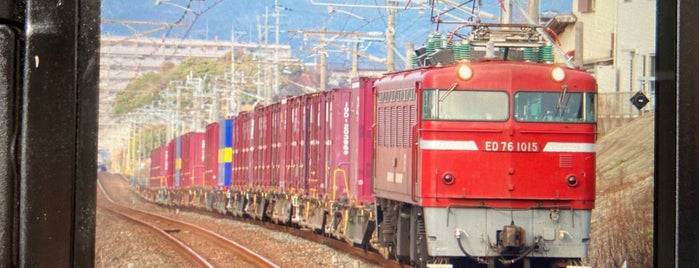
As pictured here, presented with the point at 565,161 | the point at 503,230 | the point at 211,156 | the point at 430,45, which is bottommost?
the point at 503,230

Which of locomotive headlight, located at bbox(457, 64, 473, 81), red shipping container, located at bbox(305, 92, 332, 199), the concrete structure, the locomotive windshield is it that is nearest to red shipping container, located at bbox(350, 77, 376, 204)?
red shipping container, located at bbox(305, 92, 332, 199)

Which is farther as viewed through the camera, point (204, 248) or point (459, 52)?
point (204, 248)

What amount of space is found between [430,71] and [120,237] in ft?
18.4

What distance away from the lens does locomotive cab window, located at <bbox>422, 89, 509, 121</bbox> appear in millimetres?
11445

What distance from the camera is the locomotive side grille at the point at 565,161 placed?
11.5 m

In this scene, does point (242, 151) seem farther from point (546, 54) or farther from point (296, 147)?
point (546, 54)

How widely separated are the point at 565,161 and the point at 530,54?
4.30 ft

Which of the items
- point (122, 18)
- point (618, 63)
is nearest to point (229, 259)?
point (618, 63)

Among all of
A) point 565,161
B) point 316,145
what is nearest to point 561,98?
point 565,161

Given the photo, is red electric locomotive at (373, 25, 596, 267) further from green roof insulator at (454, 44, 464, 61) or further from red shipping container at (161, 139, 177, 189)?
red shipping container at (161, 139, 177, 189)

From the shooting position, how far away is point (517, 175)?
37.4 ft

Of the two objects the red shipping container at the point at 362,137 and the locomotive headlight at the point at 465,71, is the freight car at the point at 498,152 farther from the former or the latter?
the red shipping container at the point at 362,137

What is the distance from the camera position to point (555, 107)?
11609 millimetres

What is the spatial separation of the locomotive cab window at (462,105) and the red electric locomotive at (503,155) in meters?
0.01
